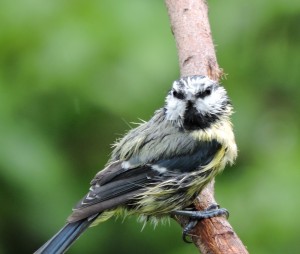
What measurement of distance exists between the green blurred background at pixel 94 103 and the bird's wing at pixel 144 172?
49 cm

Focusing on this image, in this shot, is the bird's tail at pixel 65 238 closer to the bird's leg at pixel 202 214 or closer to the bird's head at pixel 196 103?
the bird's leg at pixel 202 214

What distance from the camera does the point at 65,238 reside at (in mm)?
4680

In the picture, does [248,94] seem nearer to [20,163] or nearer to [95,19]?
[95,19]

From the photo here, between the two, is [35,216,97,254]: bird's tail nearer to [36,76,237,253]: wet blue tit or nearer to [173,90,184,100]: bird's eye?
[36,76,237,253]: wet blue tit

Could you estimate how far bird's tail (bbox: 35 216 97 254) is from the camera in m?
4.64

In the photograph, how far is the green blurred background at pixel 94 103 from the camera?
17.9 feet

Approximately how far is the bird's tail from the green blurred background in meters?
0.69

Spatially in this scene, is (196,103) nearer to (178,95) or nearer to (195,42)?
(178,95)

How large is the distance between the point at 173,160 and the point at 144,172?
0.45 ft

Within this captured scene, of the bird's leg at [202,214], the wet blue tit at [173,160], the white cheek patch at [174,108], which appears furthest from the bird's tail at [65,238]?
the white cheek patch at [174,108]

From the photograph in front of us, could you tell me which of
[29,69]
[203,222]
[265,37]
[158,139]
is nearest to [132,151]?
[158,139]

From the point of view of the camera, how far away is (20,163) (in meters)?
5.45

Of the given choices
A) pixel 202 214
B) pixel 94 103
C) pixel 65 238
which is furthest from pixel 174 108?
pixel 94 103

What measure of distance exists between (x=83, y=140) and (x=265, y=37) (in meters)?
1.13
